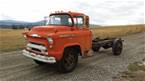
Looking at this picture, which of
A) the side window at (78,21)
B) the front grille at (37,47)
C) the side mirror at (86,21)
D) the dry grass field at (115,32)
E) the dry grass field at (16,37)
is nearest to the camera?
the front grille at (37,47)

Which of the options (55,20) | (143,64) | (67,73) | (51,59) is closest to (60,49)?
(51,59)

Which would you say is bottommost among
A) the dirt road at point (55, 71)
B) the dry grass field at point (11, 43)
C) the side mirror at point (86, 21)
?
the dirt road at point (55, 71)

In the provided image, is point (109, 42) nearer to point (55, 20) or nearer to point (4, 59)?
point (55, 20)

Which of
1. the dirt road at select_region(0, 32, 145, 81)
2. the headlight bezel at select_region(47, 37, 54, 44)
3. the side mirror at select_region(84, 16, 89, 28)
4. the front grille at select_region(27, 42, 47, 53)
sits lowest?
the dirt road at select_region(0, 32, 145, 81)

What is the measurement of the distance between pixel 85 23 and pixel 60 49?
243 cm

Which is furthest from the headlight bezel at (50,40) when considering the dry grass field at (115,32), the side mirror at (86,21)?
the dry grass field at (115,32)

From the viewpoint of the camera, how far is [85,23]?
10.6 meters

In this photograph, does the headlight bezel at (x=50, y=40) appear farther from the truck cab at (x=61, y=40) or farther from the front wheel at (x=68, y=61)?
the front wheel at (x=68, y=61)

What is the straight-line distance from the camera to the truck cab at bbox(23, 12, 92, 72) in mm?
8602

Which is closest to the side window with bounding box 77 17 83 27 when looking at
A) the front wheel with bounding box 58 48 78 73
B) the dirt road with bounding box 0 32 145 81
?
the front wheel with bounding box 58 48 78 73

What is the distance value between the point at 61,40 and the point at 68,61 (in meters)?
1.17

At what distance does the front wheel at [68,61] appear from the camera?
9097 millimetres

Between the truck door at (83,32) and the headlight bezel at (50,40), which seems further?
the truck door at (83,32)

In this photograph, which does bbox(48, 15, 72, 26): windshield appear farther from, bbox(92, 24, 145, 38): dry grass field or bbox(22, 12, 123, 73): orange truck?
bbox(92, 24, 145, 38): dry grass field
